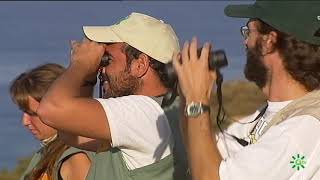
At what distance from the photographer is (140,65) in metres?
5.11

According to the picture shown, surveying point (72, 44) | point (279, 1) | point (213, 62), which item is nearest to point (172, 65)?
point (213, 62)

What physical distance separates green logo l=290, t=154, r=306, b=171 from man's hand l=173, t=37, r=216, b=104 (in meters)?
0.42

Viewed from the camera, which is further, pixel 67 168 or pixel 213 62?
pixel 67 168

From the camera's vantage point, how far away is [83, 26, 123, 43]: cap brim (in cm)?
513

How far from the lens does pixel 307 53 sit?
430 cm

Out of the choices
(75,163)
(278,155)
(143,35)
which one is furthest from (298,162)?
(75,163)

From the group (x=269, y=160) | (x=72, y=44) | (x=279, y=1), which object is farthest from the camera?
(x=72, y=44)

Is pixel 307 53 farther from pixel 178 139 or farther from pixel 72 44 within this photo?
pixel 72 44

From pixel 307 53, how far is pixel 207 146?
586 mm

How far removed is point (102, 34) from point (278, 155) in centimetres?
142

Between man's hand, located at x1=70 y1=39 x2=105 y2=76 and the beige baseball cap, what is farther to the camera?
the beige baseball cap

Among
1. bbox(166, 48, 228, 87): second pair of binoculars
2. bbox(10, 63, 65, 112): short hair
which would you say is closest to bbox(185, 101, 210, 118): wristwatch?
bbox(166, 48, 228, 87): second pair of binoculars

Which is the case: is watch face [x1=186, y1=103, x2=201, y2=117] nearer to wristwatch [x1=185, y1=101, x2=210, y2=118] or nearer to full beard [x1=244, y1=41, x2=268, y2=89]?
wristwatch [x1=185, y1=101, x2=210, y2=118]

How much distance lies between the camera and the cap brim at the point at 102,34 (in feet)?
16.8
